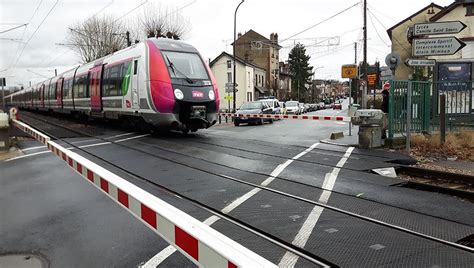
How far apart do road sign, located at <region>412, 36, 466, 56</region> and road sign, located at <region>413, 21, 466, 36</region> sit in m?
0.22

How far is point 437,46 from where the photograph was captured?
10758 millimetres

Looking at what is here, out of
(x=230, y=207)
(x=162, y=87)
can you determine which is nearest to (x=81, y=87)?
(x=162, y=87)

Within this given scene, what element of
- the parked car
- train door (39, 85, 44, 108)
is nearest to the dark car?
the parked car

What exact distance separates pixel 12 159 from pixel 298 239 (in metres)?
9.61

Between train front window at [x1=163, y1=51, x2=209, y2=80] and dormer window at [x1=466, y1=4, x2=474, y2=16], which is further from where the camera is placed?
dormer window at [x1=466, y1=4, x2=474, y2=16]

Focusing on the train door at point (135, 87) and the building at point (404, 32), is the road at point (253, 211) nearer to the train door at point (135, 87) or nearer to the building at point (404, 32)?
the train door at point (135, 87)

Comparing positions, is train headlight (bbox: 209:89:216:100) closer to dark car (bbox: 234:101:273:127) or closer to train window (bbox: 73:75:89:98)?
train window (bbox: 73:75:89:98)

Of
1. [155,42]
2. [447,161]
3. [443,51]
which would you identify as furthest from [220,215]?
[155,42]

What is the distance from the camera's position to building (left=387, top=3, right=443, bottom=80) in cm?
5522

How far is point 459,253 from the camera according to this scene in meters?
4.35

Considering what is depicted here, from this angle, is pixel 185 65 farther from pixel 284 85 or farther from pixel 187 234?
pixel 284 85

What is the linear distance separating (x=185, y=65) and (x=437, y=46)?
8059 millimetres

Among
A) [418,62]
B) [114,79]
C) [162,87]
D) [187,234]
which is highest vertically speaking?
[114,79]

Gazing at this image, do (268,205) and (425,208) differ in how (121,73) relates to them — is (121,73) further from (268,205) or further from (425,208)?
(425,208)
